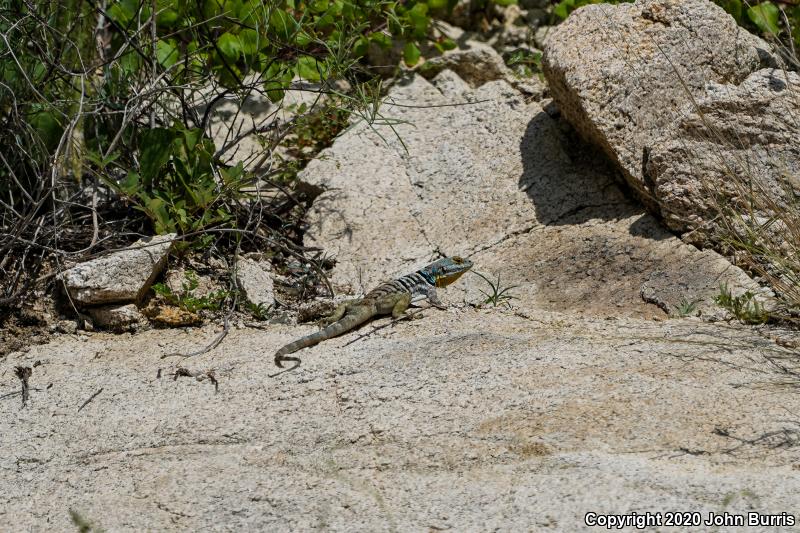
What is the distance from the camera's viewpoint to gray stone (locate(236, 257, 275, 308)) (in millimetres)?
5488

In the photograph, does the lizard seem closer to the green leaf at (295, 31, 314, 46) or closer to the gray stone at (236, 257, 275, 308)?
the gray stone at (236, 257, 275, 308)

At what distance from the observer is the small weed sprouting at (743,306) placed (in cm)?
462

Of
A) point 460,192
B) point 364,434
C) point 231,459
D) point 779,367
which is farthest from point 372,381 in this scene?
point 460,192

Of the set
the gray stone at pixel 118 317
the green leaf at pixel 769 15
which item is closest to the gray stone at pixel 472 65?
the green leaf at pixel 769 15

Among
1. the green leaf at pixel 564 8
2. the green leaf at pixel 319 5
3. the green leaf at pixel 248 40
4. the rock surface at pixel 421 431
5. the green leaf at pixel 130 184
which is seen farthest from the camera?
the green leaf at pixel 564 8

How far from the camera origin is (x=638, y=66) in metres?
5.77

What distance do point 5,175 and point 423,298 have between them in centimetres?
251

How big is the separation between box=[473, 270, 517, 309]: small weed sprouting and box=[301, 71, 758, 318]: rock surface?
49 mm

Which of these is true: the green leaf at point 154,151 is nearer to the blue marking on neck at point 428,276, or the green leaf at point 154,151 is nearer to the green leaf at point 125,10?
the green leaf at point 125,10

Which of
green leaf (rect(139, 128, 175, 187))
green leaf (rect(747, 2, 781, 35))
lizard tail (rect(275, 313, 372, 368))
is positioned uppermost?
green leaf (rect(747, 2, 781, 35))

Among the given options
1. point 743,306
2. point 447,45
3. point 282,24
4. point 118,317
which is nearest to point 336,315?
point 118,317

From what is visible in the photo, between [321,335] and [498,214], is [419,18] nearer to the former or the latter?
[498,214]

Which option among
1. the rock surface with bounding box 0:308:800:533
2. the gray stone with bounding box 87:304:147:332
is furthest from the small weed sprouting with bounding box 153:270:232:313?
the rock surface with bounding box 0:308:800:533

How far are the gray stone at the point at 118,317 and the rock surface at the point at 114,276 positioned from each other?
0.14 ft
